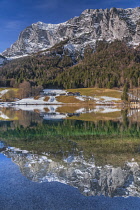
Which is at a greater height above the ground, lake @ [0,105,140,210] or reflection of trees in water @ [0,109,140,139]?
lake @ [0,105,140,210]

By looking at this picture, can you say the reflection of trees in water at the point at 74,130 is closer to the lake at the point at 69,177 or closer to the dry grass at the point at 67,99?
the lake at the point at 69,177

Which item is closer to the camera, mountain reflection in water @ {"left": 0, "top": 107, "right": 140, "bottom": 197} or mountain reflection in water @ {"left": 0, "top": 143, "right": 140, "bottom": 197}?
mountain reflection in water @ {"left": 0, "top": 143, "right": 140, "bottom": 197}

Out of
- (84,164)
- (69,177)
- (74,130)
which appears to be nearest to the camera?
(69,177)

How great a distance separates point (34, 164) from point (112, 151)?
7244 millimetres

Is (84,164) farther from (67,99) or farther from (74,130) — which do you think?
(67,99)

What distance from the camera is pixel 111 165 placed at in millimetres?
13094

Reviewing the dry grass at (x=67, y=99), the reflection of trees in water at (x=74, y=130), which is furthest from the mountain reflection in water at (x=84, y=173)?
the dry grass at (x=67, y=99)

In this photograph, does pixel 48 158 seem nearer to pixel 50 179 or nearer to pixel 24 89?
pixel 50 179

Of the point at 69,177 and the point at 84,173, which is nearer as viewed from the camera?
the point at 69,177

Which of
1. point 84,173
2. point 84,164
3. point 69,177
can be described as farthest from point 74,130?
point 69,177

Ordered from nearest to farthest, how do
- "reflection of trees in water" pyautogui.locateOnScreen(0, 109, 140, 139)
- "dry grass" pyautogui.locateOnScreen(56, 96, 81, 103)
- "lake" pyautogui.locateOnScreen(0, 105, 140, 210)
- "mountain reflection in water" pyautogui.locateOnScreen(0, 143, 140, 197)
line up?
"lake" pyautogui.locateOnScreen(0, 105, 140, 210), "mountain reflection in water" pyautogui.locateOnScreen(0, 143, 140, 197), "reflection of trees in water" pyautogui.locateOnScreen(0, 109, 140, 139), "dry grass" pyautogui.locateOnScreen(56, 96, 81, 103)

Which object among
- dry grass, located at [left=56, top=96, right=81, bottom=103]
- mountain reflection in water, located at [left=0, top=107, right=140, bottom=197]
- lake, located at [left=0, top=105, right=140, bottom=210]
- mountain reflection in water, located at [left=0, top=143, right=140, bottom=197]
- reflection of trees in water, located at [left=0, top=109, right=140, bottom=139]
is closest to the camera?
lake, located at [left=0, top=105, right=140, bottom=210]

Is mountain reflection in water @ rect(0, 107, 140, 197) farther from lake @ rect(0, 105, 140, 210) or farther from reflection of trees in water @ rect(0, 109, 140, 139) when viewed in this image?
reflection of trees in water @ rect(0, 109, 140, 139)

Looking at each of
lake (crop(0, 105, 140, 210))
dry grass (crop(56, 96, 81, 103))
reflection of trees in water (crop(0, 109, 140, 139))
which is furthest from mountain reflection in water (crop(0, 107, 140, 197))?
dry grass (crop(56, 96, 81, 103))
